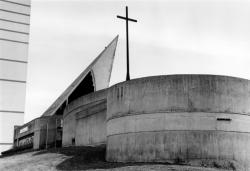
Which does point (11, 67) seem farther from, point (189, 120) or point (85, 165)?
point (189, 120)

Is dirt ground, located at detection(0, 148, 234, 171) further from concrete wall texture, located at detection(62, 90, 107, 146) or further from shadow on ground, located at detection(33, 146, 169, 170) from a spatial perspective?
concrete wall texture, located at detection(62, 90, 107, 146)

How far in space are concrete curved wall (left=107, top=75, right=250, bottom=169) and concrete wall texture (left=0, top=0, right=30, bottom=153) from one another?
27375 millimetres

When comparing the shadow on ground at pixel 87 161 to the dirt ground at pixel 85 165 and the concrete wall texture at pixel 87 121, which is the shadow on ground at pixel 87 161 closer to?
the dirt ground at pixel 85 165

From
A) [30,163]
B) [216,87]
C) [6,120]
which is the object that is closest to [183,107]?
[216,87]

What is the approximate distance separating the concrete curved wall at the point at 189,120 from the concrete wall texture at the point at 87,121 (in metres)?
5.26

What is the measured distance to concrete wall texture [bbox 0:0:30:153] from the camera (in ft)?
127

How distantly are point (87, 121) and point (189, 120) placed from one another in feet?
30.4

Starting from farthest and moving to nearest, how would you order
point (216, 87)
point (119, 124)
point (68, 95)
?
point (68, 95)
point (119, 124)
point (216, 87)

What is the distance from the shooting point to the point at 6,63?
39.2 meters

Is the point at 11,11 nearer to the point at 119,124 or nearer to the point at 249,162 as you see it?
the point at 119,124

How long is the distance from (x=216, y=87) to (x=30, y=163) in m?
8.26

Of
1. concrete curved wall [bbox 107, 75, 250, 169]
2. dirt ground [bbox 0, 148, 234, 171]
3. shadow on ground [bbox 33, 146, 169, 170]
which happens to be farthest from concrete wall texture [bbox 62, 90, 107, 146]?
concrete curved wall [bbox 107, 75, 250, 169]

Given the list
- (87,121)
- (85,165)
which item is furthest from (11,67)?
(85,165)

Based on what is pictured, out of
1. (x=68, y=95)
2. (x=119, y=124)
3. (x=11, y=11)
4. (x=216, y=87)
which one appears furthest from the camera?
(x=11, y=11)
